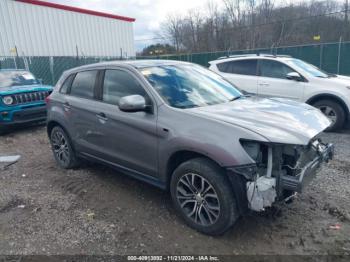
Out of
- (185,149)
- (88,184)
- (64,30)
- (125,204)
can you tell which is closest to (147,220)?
(125,204)

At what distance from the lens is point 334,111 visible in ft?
22.1

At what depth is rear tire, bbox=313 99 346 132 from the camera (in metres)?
6.67

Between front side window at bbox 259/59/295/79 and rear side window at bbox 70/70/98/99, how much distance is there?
490 centimetres

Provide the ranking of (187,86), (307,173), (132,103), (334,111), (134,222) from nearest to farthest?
(307,173) < (132,103) < (134,222) < (187,86) < (334,111)

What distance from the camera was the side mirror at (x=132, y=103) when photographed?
127 inches

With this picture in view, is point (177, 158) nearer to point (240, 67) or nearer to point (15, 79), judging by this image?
point (240, 67)

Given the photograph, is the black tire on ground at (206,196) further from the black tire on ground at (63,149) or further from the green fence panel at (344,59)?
the green fence panel at (344,59)

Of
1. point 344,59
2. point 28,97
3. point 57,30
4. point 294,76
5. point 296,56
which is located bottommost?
point 28,97

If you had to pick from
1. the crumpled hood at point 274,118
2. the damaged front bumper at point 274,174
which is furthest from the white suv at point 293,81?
the damaged front bumper at point 274,174

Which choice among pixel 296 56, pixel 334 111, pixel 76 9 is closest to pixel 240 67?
pixel 334 111

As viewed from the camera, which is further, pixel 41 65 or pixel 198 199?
pixel 41 65

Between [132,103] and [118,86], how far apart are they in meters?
0.77

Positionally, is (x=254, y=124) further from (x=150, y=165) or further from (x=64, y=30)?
(x=64, y=30)

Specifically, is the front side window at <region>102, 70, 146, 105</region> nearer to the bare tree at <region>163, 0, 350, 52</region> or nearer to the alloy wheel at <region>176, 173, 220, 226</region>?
the alloy wheel at <region>176, 173, 220, 226</region>
